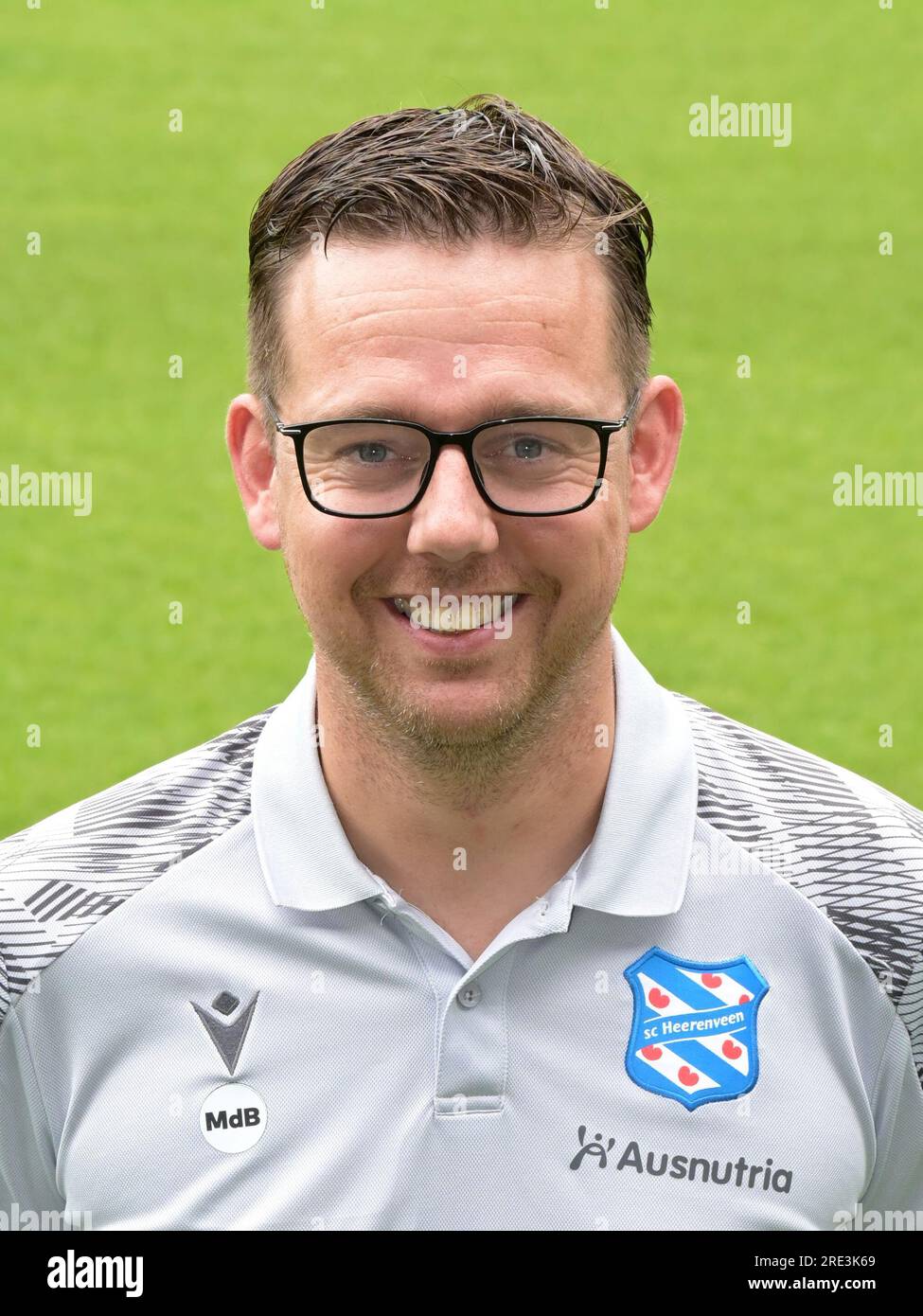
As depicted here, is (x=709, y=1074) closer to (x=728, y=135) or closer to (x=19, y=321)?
(x=19, y=321)

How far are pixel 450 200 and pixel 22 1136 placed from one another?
124 centimetres

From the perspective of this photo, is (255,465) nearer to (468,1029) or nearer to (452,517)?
(452,517)

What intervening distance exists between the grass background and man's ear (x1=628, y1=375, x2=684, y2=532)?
16.4ft

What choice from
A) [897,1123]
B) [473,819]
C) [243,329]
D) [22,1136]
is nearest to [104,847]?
[22,1136]

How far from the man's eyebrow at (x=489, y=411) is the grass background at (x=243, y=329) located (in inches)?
203

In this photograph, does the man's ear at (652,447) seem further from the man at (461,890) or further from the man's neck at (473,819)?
the man's neck at (473,819)

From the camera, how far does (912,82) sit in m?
13.8

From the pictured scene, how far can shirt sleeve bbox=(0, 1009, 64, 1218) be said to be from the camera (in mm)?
2309

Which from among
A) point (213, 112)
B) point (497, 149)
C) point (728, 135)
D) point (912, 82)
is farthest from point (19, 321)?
point (497, 149)

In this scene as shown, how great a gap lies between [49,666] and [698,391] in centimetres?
399

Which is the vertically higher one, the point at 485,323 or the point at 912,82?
the point at 912,82

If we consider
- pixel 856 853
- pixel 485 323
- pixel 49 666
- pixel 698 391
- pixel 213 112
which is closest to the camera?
pixel 485 323

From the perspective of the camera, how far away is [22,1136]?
7.70 feet
